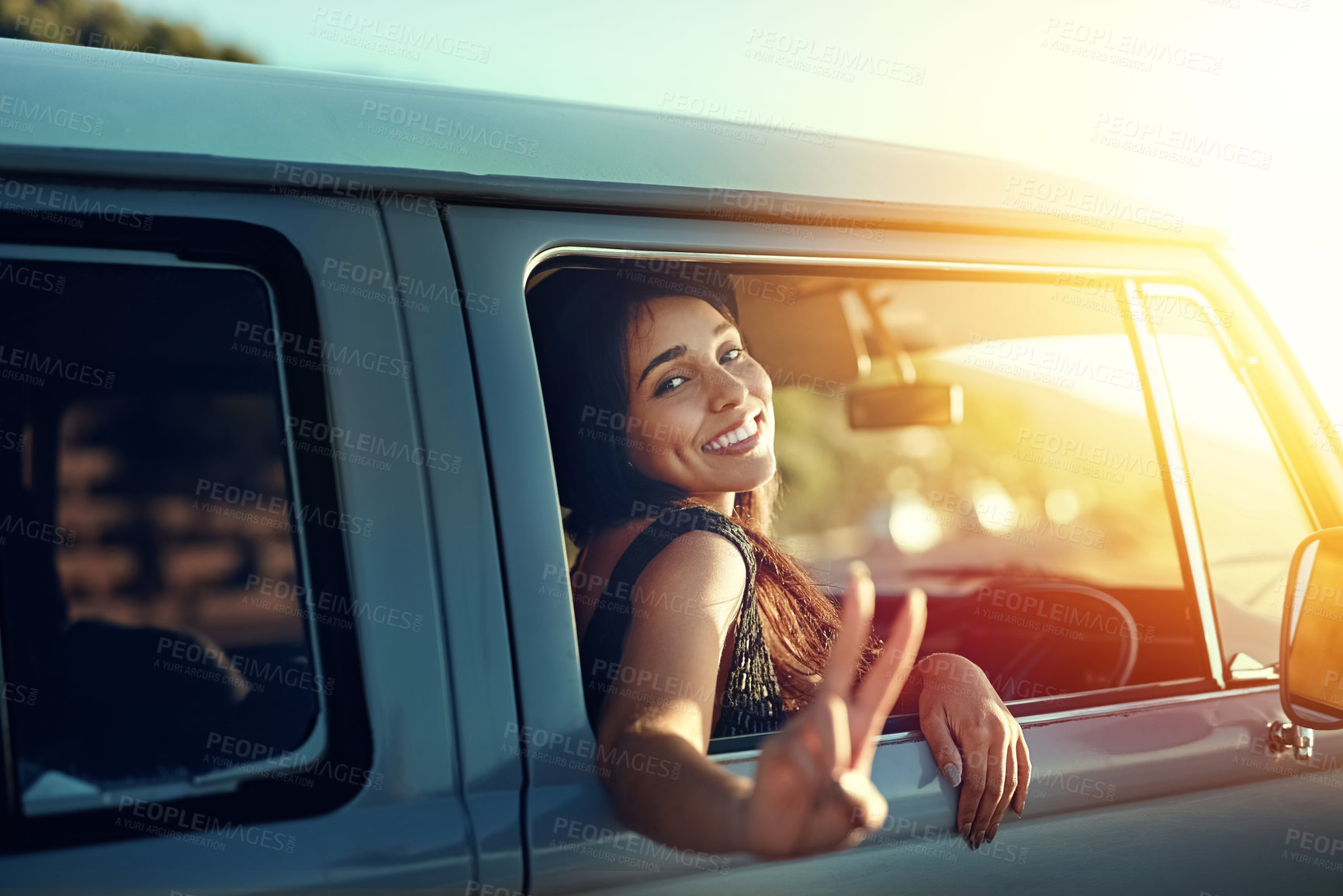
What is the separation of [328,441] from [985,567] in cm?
300

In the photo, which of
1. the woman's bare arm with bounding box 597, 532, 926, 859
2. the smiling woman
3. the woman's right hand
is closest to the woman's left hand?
the smiling woman

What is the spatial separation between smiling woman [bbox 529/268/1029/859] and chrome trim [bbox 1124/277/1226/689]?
59cm

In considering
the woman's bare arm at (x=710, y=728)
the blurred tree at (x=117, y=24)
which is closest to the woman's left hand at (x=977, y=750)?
the woman's bare arm at (x=710, y=728)

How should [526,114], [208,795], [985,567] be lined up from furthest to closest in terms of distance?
[985,567], [526,114], [208,795]

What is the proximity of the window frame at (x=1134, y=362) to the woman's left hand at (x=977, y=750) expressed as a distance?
5 cm

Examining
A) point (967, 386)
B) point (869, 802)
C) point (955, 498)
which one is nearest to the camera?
point (869, 802)

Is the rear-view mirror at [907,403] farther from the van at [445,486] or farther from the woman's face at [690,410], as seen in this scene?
the woman's face at [690,410]

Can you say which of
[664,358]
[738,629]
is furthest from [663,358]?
[738,629]

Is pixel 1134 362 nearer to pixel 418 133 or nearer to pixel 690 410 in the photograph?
pixel 690 410

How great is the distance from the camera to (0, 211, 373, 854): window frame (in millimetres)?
1090

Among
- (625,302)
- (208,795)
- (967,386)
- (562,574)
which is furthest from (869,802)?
(967,386)

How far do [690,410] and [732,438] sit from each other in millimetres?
90

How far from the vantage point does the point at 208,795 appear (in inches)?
44.4

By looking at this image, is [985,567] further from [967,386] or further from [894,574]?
[967,386]
